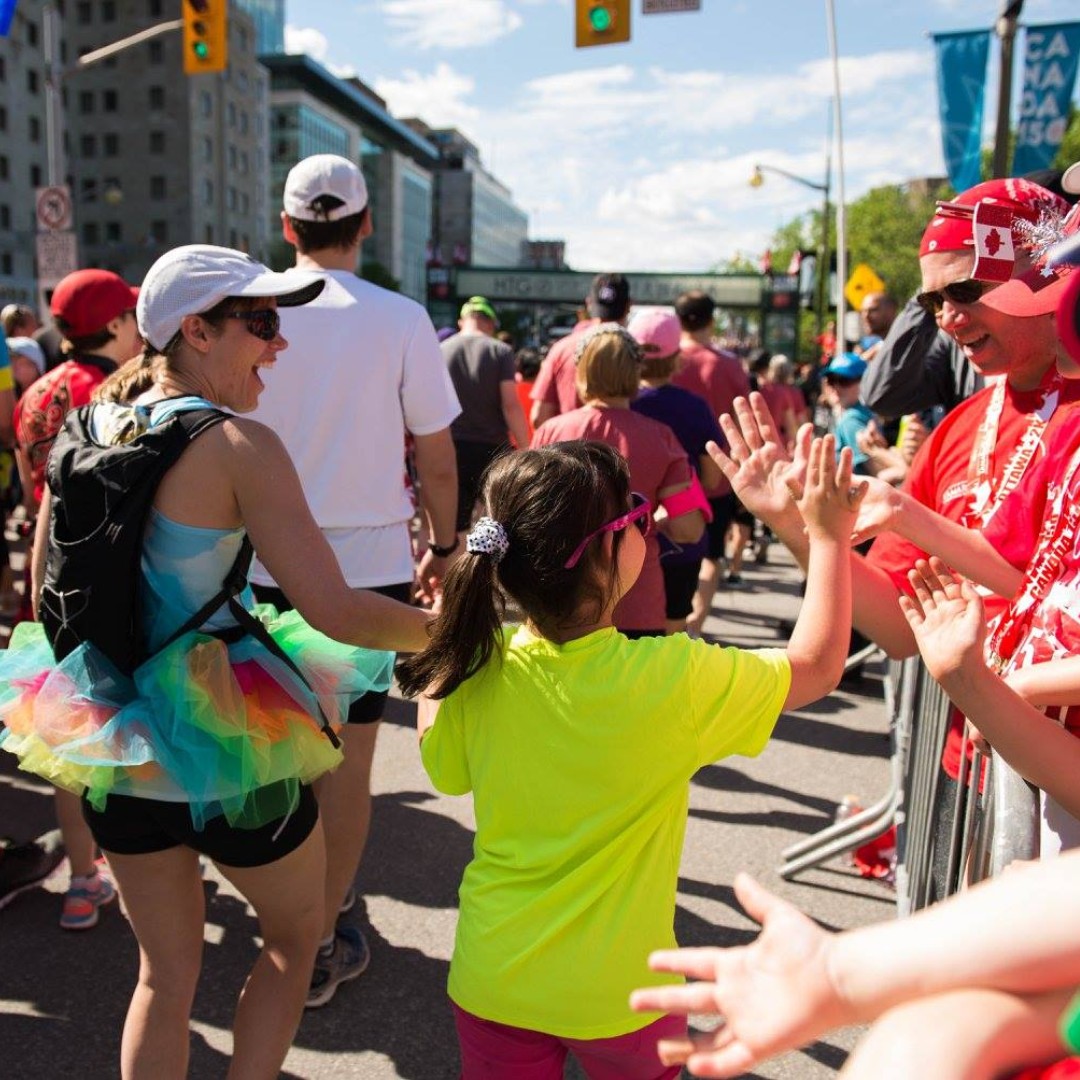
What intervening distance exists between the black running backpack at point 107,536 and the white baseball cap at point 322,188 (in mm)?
1290

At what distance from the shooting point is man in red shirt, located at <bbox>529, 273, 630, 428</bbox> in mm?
5223

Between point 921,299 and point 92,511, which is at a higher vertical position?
point 921,299

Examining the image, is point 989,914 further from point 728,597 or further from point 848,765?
point 728,597

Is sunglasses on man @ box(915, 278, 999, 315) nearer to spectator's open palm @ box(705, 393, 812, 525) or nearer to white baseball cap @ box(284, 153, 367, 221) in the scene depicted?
spectator's open palm @ box(705, 393, 812, 525)

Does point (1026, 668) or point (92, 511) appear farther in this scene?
point (92, 511)

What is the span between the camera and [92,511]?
2.05m

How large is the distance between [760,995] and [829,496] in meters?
1.05

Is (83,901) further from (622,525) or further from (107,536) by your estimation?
(622,525)

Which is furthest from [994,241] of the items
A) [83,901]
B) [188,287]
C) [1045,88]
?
[1045,88]

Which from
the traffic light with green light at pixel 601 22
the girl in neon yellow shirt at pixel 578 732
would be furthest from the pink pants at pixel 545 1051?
the traffic light with green light at pixel 601 22

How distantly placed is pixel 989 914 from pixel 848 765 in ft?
15.5

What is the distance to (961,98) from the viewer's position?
9.20 metres

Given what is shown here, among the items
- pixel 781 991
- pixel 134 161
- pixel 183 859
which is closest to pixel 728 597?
pixel 183 859

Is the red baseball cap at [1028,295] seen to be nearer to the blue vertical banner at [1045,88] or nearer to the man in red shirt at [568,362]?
the man in red shirt at [568,362]
